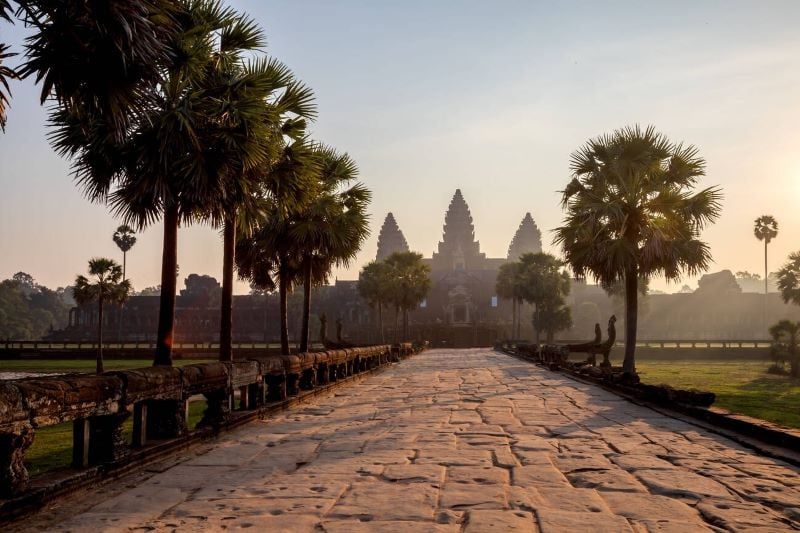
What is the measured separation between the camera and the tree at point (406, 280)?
57.8 meters

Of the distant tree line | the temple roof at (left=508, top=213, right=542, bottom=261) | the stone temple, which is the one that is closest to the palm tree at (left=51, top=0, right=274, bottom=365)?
the stone temple

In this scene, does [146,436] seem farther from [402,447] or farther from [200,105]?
[200,105]

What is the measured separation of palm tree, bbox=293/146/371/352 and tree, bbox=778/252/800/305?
44.3m

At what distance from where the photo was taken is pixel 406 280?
5841 cm

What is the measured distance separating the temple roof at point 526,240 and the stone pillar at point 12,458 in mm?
125123

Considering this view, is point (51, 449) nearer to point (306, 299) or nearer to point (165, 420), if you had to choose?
point (165, 420)

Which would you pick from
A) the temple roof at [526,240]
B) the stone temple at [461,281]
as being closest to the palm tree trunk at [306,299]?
the stone temple at [461,281]

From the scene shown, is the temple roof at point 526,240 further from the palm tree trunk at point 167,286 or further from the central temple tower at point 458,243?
the palm tree trunk at point 167,286

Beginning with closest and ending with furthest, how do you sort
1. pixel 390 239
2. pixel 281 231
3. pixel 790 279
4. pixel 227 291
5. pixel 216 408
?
pixel 216 408 → pixel 227 291 → pixel 281 231 → pixel 790 279 → pixel 390 239

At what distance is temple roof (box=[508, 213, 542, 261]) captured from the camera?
128750 mm

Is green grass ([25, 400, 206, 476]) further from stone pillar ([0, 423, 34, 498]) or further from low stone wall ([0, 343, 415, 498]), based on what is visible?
stone pillar ([0, 423, 34, 498])

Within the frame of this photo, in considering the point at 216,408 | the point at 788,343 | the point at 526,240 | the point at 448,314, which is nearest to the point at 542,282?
the point at 788,343

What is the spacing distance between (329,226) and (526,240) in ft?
362

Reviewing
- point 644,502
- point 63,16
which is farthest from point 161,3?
point 644,502
